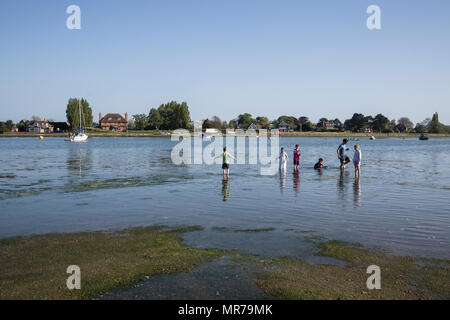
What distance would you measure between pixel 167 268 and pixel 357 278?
4408mm

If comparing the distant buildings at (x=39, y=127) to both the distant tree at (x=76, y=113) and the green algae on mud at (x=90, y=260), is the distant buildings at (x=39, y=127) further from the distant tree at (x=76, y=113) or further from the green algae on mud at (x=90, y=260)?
the green algae on mud at (x=90, y=260)

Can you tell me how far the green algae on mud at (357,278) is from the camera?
708 cm

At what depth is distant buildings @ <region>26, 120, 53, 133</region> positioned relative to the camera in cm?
18275

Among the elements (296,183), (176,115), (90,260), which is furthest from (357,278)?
(176,115)

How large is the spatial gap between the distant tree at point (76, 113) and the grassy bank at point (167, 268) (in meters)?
Result: 159

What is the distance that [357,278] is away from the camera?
7.88m

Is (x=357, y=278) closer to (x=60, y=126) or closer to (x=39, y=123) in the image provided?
(x=60, y=126)

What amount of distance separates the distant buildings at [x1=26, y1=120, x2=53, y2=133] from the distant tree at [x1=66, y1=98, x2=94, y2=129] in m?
33.6

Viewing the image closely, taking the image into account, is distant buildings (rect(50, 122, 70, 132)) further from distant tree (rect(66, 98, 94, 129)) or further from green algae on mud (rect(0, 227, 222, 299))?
green algae on mud (rect(0, 227, 222, 299))

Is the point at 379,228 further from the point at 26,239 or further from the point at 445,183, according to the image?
the point at 445,183

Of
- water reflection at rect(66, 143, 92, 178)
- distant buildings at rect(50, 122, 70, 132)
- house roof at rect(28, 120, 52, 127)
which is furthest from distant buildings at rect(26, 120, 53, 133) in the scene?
water reflection at rect(66, 143, 92, 178)

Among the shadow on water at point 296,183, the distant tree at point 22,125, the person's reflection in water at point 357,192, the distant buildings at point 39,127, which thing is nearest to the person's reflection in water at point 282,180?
the shadow on water at point 296,183

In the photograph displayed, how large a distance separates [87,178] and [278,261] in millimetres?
21194
